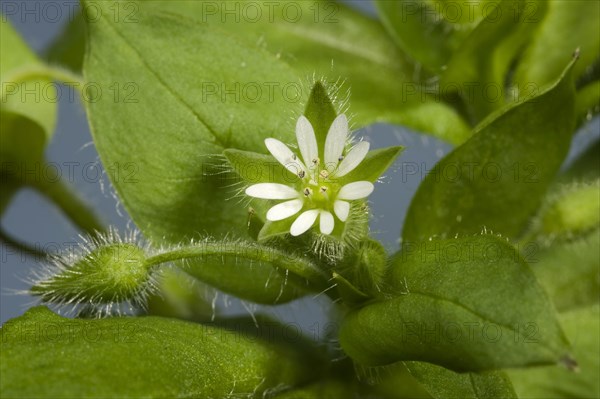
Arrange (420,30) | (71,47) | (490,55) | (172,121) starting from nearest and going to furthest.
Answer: (172,121) < (490,55) < (420,30) < (71,47)

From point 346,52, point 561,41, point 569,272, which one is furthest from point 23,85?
point 569,272

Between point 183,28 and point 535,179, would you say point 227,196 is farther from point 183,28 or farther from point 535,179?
point 535,179

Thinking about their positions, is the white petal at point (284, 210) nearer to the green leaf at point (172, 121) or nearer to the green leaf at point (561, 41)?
the green leaf at point (172, 121)

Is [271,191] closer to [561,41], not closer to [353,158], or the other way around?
[353,158]

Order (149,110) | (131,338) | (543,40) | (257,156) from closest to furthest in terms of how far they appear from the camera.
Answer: (131,338)
(257,156)
(149,110)
(543,40)

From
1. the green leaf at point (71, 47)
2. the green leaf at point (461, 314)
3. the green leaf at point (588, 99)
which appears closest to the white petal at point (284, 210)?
the green leaf at point (461, 314)

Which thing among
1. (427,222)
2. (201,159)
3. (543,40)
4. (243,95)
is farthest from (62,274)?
(543,40)
